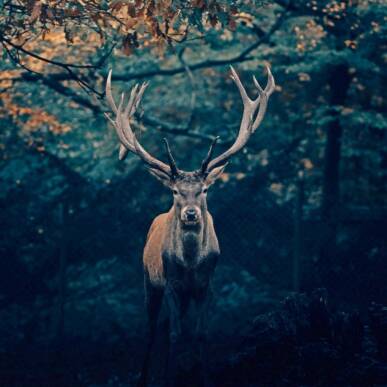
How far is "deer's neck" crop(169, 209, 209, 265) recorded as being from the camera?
6590mm

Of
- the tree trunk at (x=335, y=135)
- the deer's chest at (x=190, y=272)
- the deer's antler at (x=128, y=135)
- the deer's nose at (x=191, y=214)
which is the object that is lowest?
the deer's chest at (x=190, y=272)

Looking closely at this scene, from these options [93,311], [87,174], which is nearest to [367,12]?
[87,174]

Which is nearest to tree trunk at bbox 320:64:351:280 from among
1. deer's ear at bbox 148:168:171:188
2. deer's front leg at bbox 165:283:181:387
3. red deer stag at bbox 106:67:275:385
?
red deer stag at bbox 106:67:275:385

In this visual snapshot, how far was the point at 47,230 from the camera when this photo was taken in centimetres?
1017

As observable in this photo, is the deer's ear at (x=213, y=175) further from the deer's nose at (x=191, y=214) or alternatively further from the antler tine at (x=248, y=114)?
the deer's nose at (x=191, y=214)

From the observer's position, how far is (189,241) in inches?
260

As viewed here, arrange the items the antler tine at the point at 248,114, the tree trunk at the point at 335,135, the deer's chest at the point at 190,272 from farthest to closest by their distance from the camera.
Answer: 1. the tree trunk at the point at 335,135
2. the antler tine at the point at 248,114
3. the deer's chest at the point at 190,272

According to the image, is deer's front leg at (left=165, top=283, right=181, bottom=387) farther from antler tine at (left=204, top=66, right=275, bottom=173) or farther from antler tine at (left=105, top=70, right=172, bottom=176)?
antler tine at (left=204, top=66, right=275, bottom=173)

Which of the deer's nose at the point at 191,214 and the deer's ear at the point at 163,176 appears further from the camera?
the deer's ear at the point at 163,176

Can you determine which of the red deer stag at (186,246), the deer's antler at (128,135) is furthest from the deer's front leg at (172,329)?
the deer's antler at (128,135)

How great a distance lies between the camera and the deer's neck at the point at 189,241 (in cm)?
659

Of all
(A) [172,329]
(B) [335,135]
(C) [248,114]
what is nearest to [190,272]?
(A) [172,329]

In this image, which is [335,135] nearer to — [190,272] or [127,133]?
[127,133]

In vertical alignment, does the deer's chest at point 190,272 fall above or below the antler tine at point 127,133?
below
